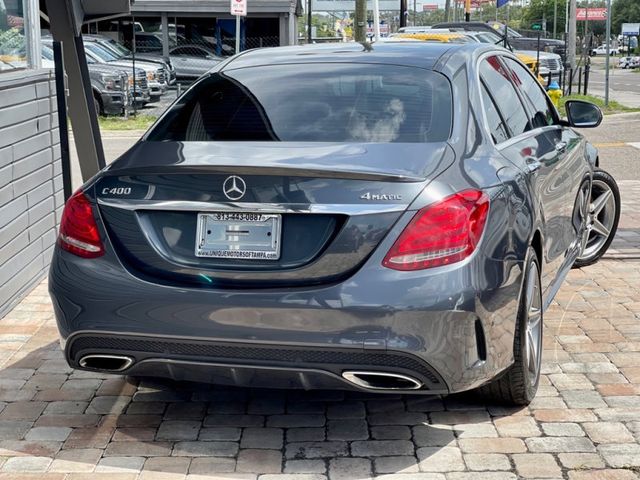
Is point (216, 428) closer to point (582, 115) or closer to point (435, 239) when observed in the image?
point (435, 239)

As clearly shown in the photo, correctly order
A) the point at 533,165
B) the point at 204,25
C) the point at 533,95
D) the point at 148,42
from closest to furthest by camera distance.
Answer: the point at 533,165
the point at 533,95
the point at 148,42
the point at 204,25

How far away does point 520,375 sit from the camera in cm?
451

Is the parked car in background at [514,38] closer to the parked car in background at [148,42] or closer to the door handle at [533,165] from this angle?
the parked car in background at [148,42]

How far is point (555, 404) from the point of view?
4.76 meters

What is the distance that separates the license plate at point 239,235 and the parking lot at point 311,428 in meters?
0.83

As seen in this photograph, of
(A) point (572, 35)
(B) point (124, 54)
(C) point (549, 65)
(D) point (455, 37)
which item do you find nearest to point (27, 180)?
(D) point (455, 37)

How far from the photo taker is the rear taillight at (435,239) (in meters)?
3.86

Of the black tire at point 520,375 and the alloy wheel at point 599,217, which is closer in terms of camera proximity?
the black tire at point 520,375

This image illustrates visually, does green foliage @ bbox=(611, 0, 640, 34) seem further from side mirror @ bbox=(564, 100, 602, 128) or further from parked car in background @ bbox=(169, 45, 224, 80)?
side mirror @ bbox=(564, 100, 602, 128)

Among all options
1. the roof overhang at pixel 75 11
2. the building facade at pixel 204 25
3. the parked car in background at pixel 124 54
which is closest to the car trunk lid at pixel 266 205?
the roof overhang at pixel 75 11

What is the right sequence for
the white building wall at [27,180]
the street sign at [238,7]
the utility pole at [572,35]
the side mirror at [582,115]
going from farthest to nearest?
1. the utility pole at [572,35]
2. the street sign at [238,7]
3. the side mirror at [582,115]
4. the white building wall at [27,180]

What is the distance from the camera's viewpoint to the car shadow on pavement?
4.13 meters

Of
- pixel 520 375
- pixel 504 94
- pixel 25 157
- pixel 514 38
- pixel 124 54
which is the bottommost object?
pixel 520 375

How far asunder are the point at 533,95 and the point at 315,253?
8.73 ft
